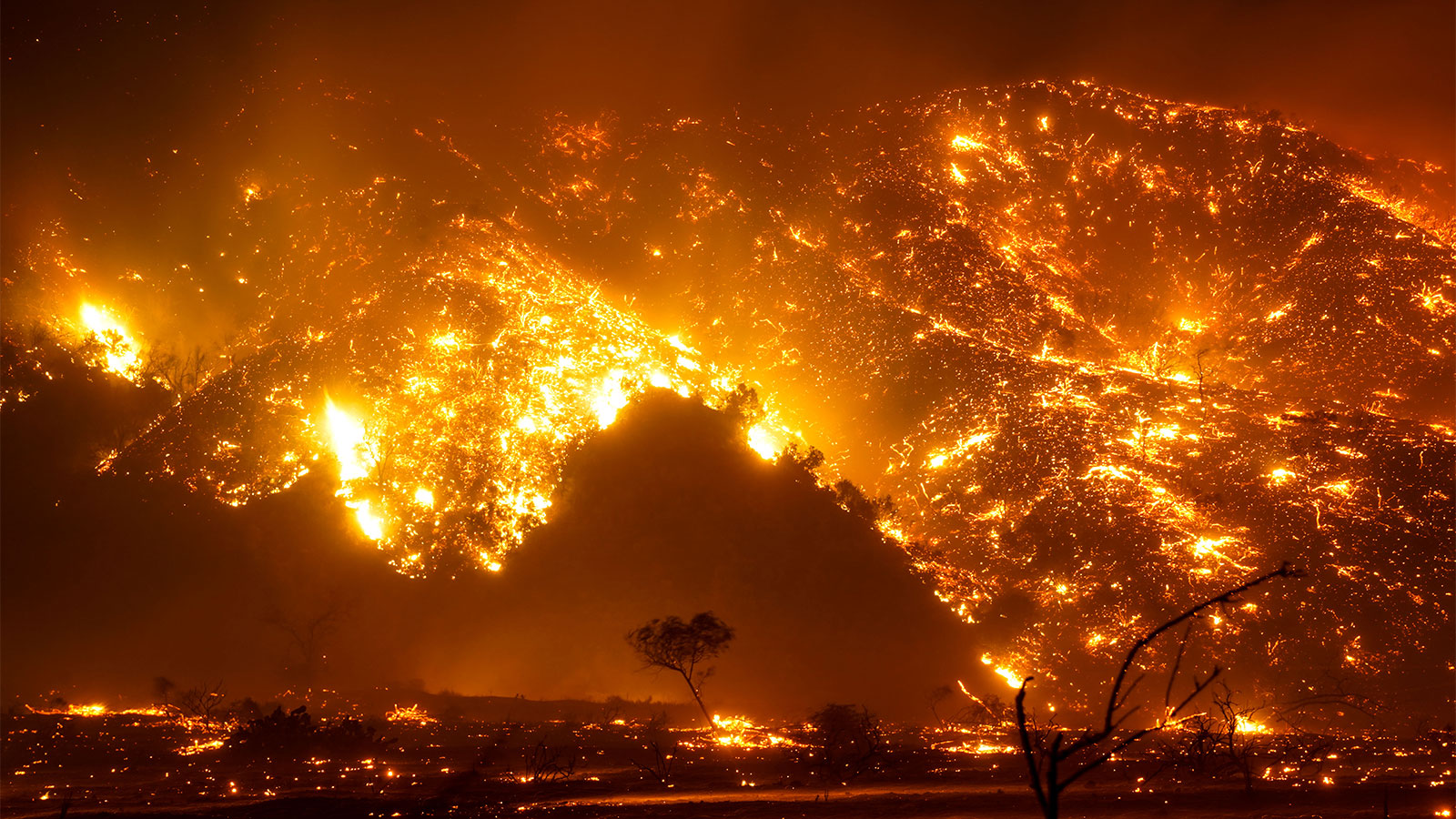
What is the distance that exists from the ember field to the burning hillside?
20.6m

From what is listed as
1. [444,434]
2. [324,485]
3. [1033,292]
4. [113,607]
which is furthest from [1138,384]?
[113,607]

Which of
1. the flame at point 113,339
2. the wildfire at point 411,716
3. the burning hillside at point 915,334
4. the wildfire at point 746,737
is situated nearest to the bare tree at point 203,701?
the wildfire at point 411,716

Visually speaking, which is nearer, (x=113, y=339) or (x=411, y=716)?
(x=411, y=716)

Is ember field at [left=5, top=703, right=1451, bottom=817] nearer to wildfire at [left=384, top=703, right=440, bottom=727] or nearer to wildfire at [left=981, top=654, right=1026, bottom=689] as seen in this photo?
wildfire at [left=384, top=703, right=440, bottom=727]

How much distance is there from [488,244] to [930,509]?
1670 inches

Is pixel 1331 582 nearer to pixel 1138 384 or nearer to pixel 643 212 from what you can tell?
pixel 1138 384

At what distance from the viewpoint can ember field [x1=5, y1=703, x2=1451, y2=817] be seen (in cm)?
2188

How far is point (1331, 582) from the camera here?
52406 millimetres

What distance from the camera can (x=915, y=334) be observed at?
263 feet

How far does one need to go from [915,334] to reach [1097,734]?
2959 inches

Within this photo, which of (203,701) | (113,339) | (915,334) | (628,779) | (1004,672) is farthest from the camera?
(915,334)

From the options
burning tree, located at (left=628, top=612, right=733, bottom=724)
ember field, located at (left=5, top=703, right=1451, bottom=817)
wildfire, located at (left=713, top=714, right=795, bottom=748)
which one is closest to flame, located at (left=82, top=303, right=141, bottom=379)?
ember field, located at (left=5, top=703, right=1451, bottom=817)

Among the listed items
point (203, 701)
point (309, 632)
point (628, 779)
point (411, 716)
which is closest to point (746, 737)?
point (628, 779)

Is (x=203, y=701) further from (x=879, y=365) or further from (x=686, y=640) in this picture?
(x=879, y=365)
